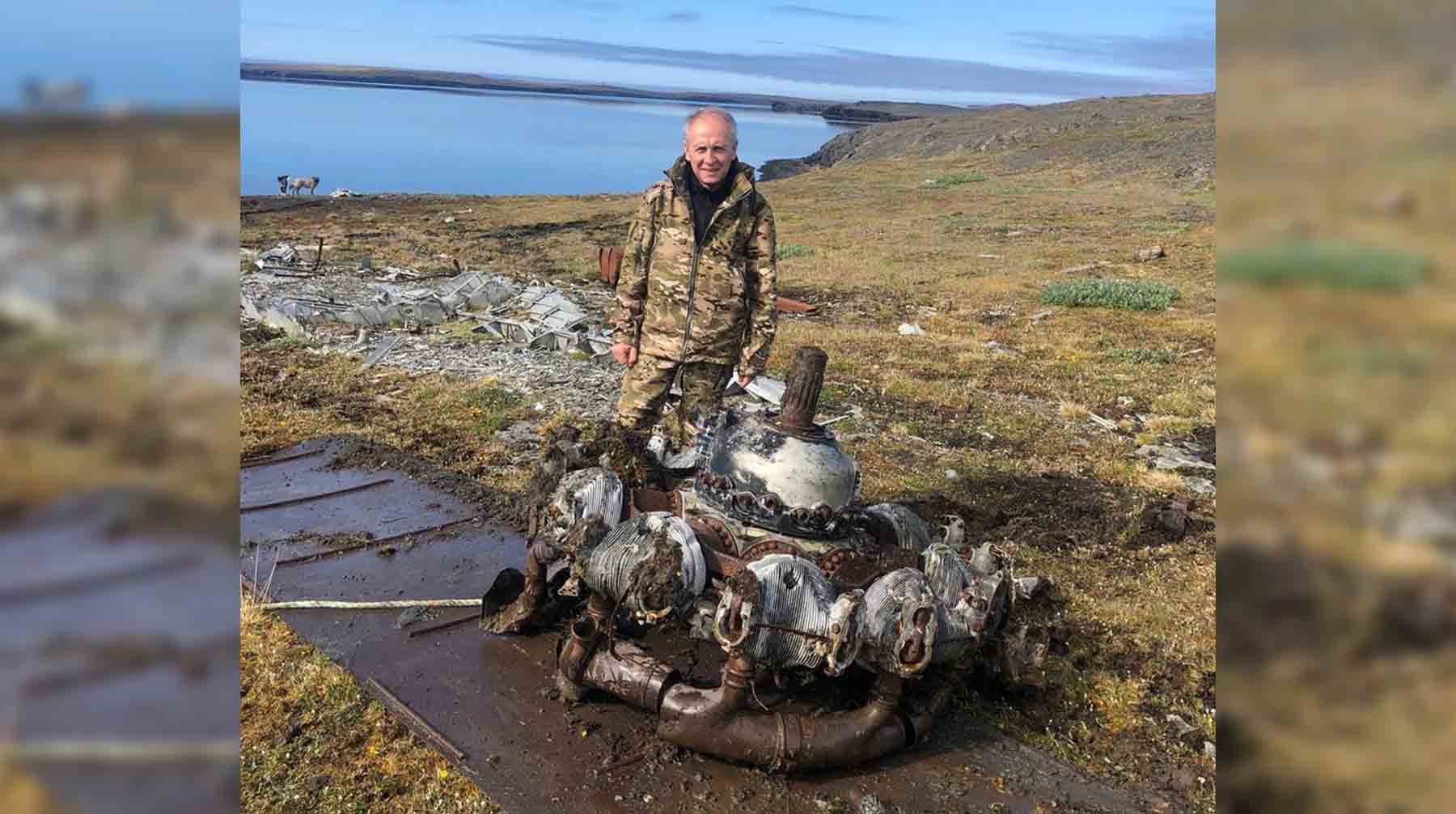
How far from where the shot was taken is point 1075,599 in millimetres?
5453

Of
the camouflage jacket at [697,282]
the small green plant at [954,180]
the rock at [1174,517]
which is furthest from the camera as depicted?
the small green plant at [954,180]

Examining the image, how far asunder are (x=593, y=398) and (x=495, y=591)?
4.69 metres

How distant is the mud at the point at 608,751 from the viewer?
11.3 ft

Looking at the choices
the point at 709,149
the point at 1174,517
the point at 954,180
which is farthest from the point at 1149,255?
the point at 954,180

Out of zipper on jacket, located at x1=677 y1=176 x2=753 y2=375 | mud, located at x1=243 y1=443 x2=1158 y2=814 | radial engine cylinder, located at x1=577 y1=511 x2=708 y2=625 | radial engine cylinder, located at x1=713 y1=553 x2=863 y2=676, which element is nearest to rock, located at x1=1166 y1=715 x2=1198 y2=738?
mud, located at x1=243 y1=443 x2=1158 y2=814
